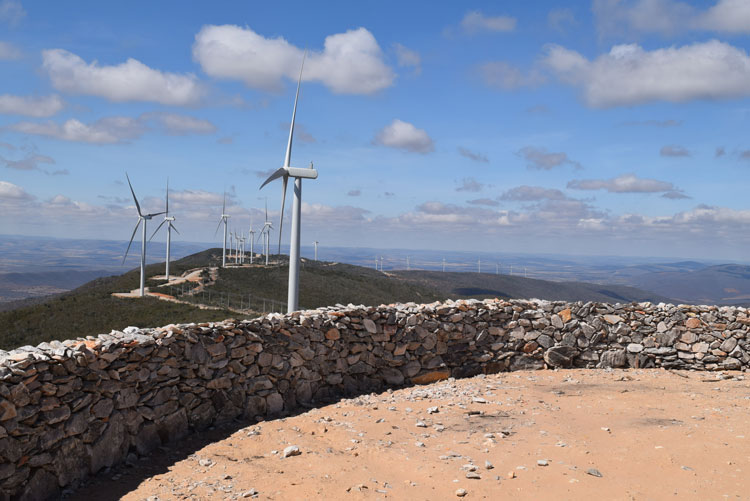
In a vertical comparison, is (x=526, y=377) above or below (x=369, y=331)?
below

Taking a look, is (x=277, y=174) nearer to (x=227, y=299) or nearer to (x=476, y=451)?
(x=476, y=451)

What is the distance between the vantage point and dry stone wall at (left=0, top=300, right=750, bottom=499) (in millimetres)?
6770

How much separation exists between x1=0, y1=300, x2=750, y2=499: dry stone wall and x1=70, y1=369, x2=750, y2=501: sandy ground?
507mm

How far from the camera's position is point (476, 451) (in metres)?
7.39

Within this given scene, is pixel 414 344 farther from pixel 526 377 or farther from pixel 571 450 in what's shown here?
pixel 571 450

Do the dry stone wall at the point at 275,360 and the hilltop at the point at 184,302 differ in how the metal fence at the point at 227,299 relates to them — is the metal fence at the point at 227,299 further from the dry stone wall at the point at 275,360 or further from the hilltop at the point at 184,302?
the dry stone wall at the point at 275,360

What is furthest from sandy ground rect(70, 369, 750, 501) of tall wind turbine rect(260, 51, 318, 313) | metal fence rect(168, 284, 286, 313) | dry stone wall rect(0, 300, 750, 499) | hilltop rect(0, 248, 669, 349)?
metal fence rect(168, 284, 286, 313)

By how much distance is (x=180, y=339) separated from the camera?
866 cm

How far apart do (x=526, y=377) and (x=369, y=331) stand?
139 inches

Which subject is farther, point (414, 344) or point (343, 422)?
point (414, 344)

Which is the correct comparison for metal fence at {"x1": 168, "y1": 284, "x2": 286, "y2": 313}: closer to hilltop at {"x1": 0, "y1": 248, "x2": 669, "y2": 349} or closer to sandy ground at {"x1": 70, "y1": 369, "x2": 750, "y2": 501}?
hilltop at {"x1": 0, "y1": 248, "x2": 669, "y2": 349}

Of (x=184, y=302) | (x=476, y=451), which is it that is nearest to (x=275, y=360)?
(x=476, y=451)

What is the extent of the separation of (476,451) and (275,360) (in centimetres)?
405

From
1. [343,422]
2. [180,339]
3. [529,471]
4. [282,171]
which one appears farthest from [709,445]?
[282,171]
